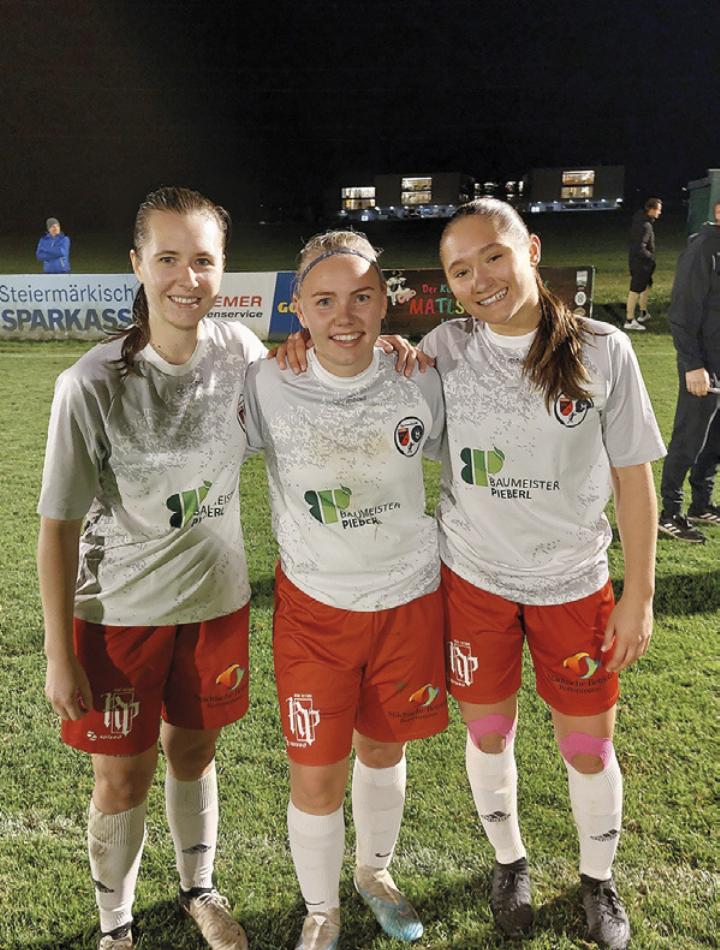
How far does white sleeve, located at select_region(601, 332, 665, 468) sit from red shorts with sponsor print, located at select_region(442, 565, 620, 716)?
39cm

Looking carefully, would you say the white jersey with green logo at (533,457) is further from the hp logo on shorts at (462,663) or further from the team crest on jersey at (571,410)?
the hp logo on shorts at (462,663)

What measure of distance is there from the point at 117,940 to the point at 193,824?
1.12 feet

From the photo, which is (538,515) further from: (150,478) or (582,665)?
(150,478)

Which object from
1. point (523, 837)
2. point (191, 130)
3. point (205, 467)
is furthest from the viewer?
point (191, 130)

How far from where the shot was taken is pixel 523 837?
2592 mm

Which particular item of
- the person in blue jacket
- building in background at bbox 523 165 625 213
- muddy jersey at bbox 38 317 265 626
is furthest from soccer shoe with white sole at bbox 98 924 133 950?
building in background at bbox 523 165 625 213

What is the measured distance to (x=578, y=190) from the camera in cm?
3497

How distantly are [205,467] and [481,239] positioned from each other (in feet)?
2.90

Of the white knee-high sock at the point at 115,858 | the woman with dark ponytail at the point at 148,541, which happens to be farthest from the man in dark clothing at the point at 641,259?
the white knee-high sock at the point at 115,858

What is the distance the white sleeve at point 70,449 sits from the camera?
184 cm

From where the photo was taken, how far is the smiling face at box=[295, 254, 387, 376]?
6.34ft

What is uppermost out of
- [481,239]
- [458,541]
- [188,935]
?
[481,239]

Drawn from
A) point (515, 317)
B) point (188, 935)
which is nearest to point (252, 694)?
point (188, 935)

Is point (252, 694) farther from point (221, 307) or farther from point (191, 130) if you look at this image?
point (191, 130)
